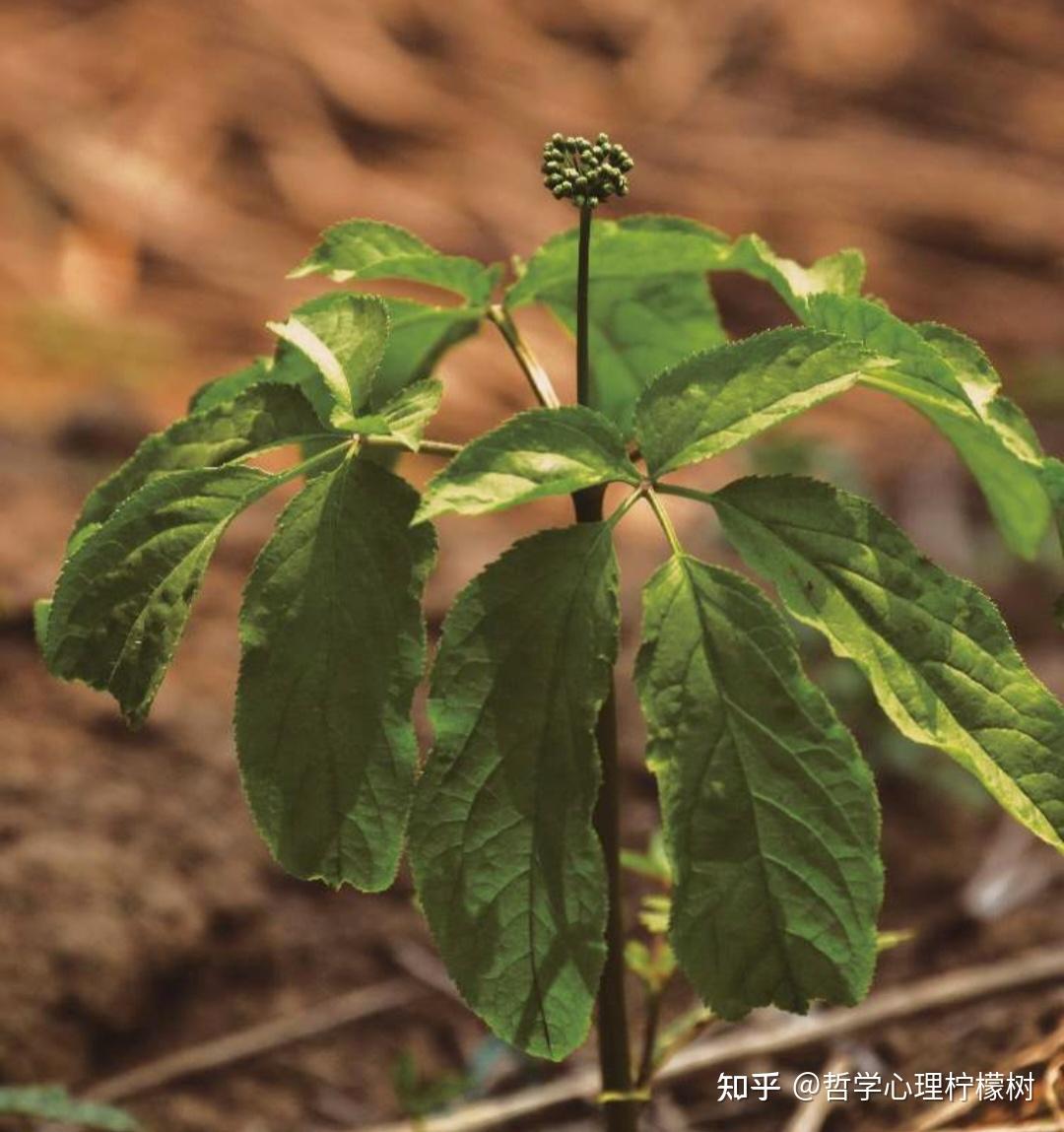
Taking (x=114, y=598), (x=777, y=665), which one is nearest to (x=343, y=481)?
(x=114, y=598)

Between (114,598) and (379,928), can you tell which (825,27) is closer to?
(379,928)

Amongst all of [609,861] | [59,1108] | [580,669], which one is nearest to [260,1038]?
[59,1108]

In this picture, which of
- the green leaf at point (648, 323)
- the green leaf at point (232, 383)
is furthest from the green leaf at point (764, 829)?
the green leaf at point (232, 383)

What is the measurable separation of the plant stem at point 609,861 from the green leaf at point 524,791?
0.20 ft

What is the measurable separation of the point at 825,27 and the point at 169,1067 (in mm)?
5377

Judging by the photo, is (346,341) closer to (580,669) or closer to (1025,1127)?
(580,669)

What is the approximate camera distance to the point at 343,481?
1179 millimetres

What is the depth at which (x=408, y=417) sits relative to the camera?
1.16 m

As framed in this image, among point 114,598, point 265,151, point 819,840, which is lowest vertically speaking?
point 819,840

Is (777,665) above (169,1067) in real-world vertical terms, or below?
above

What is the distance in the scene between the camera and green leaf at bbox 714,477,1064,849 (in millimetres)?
1116

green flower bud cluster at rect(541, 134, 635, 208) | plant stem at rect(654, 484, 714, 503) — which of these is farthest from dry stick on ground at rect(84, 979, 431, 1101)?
green flower bud cluster at rect(541, 134, 635, 208)

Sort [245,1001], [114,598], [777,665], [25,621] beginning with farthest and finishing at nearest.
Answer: [25,621] → [245,1001] → [114,598] → [777,665]

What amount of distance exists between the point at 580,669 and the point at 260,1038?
1182 mm
